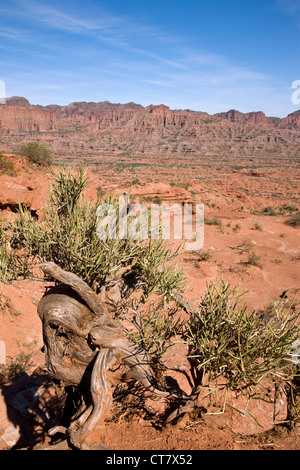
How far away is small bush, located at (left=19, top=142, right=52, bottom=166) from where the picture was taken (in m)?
19.0

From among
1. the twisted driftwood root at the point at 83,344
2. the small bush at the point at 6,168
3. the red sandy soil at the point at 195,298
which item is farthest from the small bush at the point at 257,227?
the twisted driftwood root at the point at 83,344

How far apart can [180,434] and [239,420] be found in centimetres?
236

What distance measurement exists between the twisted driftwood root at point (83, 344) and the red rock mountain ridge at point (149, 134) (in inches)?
3594

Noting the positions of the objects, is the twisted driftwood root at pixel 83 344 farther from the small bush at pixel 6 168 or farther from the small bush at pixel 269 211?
the small bush at pixel 269 211

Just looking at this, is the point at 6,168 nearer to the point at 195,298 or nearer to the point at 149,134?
the point at 195,298

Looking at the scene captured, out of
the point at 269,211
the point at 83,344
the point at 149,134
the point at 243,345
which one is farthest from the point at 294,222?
the point at 149,134

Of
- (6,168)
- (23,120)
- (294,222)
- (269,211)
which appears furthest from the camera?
(23,120)

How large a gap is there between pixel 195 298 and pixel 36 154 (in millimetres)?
15461

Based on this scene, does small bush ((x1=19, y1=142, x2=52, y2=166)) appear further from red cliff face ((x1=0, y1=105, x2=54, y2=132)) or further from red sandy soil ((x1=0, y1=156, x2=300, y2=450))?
red cliff face ((x1=0, y1=105, x2=54, y2=132))

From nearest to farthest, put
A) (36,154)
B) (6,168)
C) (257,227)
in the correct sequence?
(6,168), (36,154), (257,227)

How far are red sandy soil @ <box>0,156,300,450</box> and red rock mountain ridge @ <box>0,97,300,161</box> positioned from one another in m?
76.0

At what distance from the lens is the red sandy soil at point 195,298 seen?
3.44 m

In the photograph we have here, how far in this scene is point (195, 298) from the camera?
33.5ft

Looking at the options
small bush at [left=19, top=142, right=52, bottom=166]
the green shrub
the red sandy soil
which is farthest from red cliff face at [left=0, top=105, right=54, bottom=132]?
the green shrub
